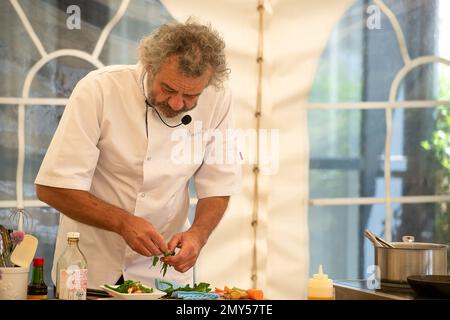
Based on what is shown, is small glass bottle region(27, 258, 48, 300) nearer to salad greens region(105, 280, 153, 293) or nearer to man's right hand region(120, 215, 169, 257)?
salad greens region(105, 280, 153, 293)

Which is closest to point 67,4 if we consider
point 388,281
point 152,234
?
point 152,234

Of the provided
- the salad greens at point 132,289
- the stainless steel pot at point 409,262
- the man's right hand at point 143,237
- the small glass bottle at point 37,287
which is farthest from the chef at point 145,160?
the stainless steel pot at point 409,262

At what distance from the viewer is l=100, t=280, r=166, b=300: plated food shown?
2113 millimetres

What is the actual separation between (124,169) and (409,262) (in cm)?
107

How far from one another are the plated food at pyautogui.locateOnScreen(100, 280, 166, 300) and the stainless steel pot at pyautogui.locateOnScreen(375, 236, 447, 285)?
0.67m

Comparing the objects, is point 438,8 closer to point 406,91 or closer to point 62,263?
point 406,91

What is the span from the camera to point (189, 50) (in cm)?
265

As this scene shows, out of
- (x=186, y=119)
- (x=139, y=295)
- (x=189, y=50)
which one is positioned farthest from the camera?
(x=186, y=119)

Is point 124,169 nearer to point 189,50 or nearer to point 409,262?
point 189,50

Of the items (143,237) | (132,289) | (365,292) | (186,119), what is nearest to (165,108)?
(186,119)

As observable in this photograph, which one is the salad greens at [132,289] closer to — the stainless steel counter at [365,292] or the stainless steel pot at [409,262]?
the stainless steel counter at [365,292]

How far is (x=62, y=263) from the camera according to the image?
2154mm

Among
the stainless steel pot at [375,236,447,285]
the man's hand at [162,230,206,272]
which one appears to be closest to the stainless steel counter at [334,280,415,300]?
the stainless steel pot at [375,236,447,285]

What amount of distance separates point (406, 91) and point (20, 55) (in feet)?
5.50
